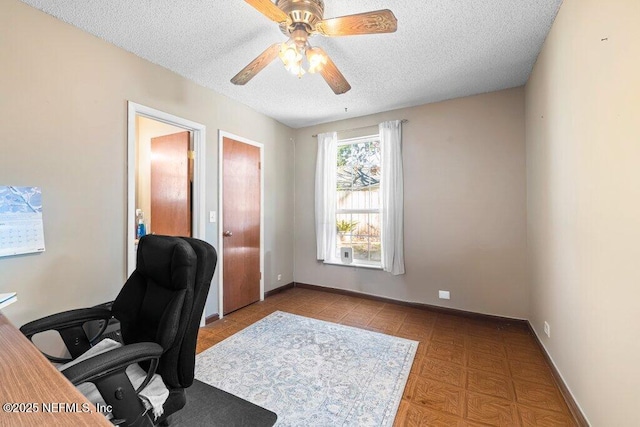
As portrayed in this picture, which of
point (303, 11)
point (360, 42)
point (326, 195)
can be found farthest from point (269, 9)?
point (326, 195)

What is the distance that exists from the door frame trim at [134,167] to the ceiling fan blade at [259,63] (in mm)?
998

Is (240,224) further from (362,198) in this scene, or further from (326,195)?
(362,198)

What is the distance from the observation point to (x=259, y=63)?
1.87 metres

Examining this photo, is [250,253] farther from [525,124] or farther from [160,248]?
[525,124]

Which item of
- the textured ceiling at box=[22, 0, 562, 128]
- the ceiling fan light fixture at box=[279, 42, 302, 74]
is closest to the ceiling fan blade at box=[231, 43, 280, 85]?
the ceiling fan light fixture at box=[279, 42, 302, 74]

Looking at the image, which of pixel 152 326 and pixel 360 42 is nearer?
pixel 152 326

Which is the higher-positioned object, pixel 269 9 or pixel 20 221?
pixel 269 9

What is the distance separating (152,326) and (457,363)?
224 cm

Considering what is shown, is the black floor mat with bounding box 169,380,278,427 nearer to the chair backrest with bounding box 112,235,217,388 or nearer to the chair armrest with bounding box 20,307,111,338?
the chair backrest with bounding box 112,235,217,388

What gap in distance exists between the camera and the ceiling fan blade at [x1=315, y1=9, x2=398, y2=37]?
→ 1395mm

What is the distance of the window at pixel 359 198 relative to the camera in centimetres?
381

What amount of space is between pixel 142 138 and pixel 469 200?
14.1 feet

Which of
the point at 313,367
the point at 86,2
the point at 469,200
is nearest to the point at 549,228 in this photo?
the point at 469,200

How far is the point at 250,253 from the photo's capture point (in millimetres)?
3598
